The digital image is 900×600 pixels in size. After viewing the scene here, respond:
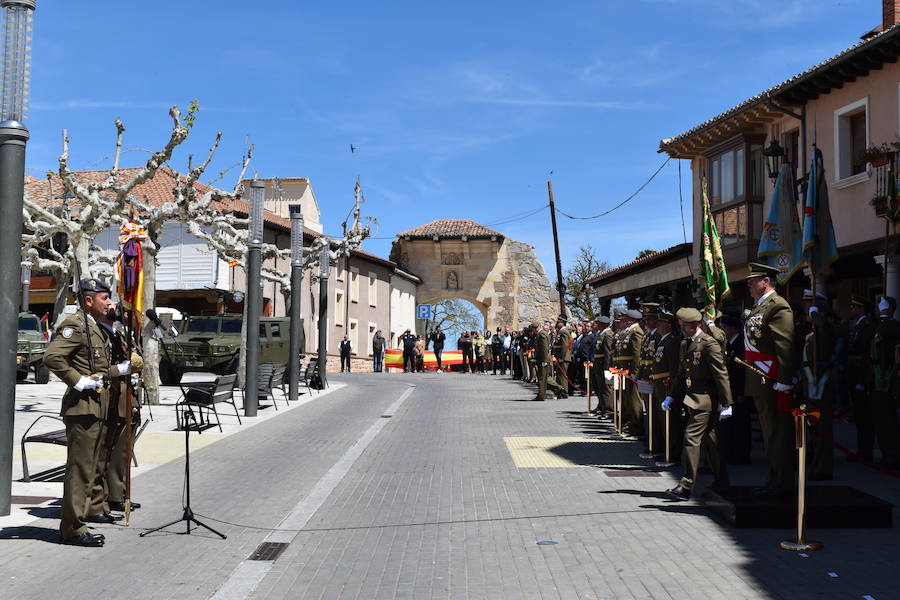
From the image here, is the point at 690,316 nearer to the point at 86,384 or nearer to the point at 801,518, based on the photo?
the point at 801,518

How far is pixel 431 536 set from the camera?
7.19 m

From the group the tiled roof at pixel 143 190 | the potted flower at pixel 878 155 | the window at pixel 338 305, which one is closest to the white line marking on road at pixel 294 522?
the potted flower at pixel 878 155

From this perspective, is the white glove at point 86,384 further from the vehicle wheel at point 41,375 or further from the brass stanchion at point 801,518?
the vehicle wheel at point 41,375

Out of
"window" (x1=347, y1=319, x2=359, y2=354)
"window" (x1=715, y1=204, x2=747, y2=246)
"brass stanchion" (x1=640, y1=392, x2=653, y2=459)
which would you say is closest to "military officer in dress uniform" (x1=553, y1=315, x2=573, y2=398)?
"window" (x1=715, y1=204, x2=747, y2=246)

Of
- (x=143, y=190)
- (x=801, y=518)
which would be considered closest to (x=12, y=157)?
(x=801, y=518)

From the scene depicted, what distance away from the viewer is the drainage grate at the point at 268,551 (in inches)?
257

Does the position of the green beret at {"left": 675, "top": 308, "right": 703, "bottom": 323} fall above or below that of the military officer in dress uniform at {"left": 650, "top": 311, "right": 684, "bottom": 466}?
above

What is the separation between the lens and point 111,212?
18641 millimetres

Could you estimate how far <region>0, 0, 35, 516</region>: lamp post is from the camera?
7.91m

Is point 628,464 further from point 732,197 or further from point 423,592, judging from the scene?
point 732,197

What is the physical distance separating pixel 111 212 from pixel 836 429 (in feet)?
44.8

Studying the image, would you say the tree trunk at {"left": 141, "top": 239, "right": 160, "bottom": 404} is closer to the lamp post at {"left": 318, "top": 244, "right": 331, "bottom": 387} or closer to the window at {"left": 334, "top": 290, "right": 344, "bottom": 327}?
the lamp post at {"left": 318, "top": 244, "right": 331, "bottom": 387}

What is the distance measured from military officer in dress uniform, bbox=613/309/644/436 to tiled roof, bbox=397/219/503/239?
146 feet

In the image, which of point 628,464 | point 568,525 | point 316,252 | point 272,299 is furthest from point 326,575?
point 272,299
